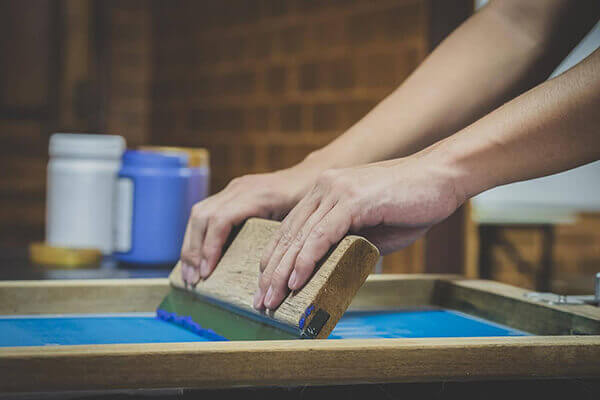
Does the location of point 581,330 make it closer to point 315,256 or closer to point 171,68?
point 315,256

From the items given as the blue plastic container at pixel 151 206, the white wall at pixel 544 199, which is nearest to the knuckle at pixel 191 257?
the blue plastic container at pixel 151 206

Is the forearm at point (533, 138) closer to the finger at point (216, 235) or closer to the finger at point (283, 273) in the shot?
the finger at point (283, 273)

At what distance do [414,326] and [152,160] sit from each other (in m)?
0.69

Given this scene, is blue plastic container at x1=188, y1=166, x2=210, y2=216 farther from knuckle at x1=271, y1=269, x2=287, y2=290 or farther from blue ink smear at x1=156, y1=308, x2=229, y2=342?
knuckle at x1=271, y1=269, x2=287, y2=290

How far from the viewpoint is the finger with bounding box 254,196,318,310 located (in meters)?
0.75

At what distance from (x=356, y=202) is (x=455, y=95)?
346mm

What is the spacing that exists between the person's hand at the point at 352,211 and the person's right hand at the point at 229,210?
163 millimetres

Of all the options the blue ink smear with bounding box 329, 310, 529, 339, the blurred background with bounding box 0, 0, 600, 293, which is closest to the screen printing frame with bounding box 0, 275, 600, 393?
the blue ink smear with bounding box 329, 310, 529, 339

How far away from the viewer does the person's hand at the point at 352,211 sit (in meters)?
0.72

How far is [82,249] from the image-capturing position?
1.48m

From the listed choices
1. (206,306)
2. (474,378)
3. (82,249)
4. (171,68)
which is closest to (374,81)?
(171,68)

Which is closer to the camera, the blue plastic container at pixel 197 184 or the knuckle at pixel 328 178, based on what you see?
the knuckle at pixel 328 178

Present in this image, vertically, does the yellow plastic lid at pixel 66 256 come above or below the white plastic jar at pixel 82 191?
below

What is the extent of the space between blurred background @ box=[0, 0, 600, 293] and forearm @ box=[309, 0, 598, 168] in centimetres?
177
